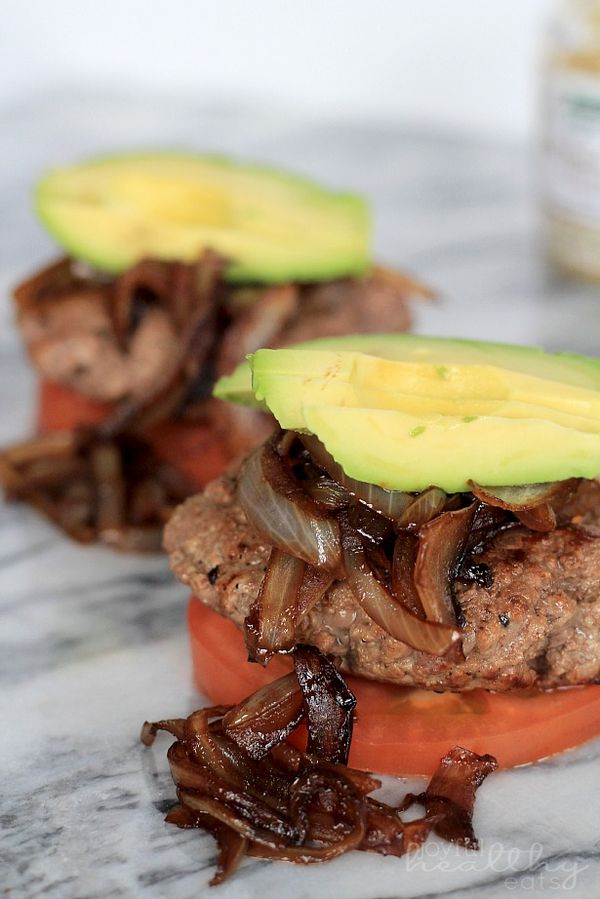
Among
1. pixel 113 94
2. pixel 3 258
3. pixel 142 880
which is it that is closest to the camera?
pixel 142 880

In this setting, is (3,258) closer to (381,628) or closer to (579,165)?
(579,165)

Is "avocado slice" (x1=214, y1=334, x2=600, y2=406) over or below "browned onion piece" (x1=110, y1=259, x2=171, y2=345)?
over

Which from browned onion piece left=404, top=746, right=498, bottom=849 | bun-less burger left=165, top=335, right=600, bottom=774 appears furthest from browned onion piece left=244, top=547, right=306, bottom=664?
browned onion piece left=404, top=746, right=498, bottom=849

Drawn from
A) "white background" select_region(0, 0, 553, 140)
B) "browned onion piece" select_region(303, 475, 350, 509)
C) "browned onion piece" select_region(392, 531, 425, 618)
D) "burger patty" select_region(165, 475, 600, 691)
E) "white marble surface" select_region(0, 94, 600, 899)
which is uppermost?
"white background" select_region(0, 0, 553, 140)

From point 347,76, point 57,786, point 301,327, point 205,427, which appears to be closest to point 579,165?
point 301,327

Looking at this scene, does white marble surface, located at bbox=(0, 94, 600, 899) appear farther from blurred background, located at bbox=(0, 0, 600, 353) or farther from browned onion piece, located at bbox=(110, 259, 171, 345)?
browned onion piece, located at bbox=(110, 259, 171, 345)

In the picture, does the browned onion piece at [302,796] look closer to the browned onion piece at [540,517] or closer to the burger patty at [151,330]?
the browned onion piece at [540,517]

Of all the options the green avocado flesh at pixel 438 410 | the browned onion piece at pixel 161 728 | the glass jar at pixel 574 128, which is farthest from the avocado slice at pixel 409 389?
the glass jar at pixel 574 128
